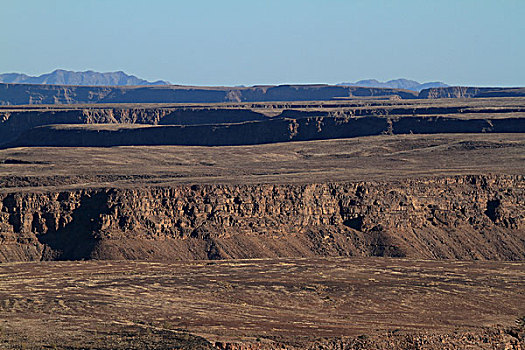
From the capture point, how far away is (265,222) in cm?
7531

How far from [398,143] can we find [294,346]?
80.8 meters

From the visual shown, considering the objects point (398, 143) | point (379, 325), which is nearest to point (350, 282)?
point (379, 325)

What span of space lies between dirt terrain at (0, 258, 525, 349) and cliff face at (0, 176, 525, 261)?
5.03 metres

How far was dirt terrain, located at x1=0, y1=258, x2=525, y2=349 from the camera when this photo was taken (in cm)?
4594

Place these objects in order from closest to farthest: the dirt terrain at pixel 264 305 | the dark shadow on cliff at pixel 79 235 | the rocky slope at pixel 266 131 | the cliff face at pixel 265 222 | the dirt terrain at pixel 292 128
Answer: the dirt terrain at pixel 264 305 < the dark shadow on cliff at pixel 79 235 < the cliff face at pixel 265 222 < the rocky slope at pixel 266 131 < the dirt terrain at pixel 292 128

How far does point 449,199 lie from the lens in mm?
80125

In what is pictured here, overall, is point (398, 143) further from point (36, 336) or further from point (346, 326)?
point (36, 336)

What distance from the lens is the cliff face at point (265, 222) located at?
71875 millimetres

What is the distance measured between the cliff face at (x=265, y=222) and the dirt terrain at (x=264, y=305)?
16.5ft

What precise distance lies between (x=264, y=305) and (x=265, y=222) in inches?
827

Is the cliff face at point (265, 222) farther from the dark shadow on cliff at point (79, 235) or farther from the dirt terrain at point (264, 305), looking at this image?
the dirt terrain at point (264, 305)

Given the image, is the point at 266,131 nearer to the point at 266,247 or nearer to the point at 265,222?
the point at 265,222

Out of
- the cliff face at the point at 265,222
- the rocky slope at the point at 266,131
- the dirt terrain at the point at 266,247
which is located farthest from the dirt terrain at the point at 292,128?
the cliff face at the point at 265,222

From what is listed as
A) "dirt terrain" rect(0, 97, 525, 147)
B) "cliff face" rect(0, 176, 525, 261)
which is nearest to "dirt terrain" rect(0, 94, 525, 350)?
"cliff face" rect(0, 176, 525, 261)
